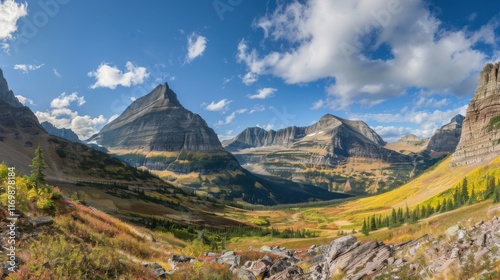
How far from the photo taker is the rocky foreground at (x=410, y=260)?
1619 cm

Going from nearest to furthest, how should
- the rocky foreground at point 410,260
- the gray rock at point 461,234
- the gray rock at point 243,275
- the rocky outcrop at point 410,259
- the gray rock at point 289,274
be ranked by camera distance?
1. the rocky foreground at point 410,260
2. the rocky outcrop at point 410,259
3. the gray rock at point 461,234
4. the gray rock at point 243,275
5. the gray rock at point 289,274

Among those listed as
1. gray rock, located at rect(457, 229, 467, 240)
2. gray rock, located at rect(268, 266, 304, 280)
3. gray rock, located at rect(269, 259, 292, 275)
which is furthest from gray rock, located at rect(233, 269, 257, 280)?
gray rock, located at rect(457, 229, 467, 240)

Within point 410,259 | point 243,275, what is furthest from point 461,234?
point 243,275

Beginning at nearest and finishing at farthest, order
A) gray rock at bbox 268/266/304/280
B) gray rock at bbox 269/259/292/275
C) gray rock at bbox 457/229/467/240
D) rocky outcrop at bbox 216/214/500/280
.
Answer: rocky outcrop at bbox 216/214/500/280, gray rock at bbox 457/229/467/240, gray rock at bbox 268/266/304/280, gray rock at bbox 269/259/292/275

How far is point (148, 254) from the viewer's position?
29.5 m

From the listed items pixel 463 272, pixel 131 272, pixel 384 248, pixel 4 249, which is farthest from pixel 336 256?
pixel 4 249

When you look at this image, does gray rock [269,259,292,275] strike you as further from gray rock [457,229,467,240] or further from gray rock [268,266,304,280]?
gray rock [457,229,467,240]

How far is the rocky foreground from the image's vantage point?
53.1 ft

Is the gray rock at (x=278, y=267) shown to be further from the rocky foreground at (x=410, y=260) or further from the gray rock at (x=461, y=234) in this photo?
the gray rock at (x=461, y=234)

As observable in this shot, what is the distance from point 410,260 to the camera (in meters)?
19.6

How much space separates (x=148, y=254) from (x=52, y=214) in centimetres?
936

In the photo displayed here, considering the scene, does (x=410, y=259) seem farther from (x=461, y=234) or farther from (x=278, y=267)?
(x=278, y=267)

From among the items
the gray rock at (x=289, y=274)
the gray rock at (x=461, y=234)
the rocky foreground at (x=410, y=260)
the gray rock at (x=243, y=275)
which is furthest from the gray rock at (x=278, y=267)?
the gray rock at (x=461, y=234)

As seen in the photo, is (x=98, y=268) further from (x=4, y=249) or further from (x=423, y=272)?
(x=423, y=272)
